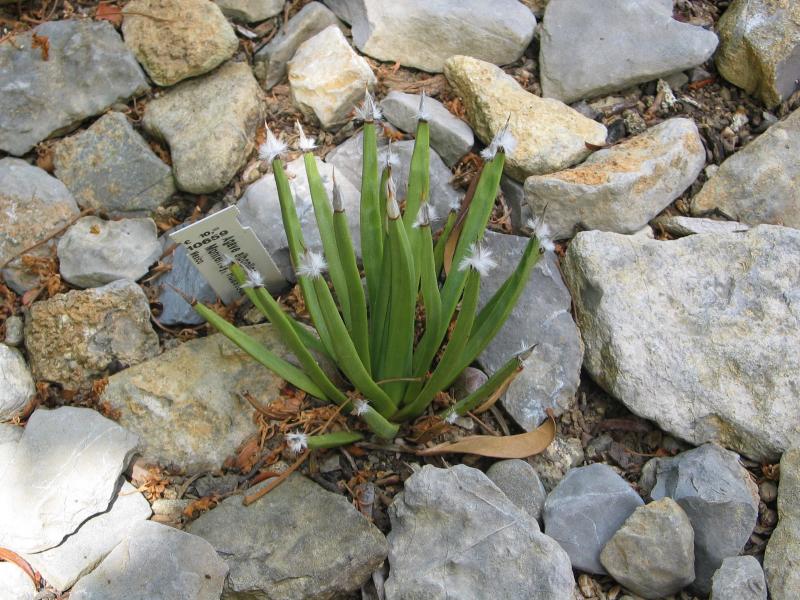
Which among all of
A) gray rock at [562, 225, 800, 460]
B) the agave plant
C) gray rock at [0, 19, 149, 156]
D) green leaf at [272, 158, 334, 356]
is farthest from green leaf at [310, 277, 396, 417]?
gray rock at [0, 19, 149, 156]

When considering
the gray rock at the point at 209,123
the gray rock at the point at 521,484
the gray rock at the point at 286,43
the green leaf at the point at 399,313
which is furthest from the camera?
the gray rock at the point at 286,43

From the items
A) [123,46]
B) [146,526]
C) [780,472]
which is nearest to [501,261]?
[780,472]

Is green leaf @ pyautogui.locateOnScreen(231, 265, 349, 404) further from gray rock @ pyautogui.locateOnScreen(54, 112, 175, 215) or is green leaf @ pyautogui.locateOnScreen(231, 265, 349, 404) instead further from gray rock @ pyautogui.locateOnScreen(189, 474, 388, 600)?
gray rock @ pyautogui.locateOnScreen(54, 112, 175, 215)

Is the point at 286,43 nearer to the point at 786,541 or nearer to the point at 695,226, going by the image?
the point at 695,226

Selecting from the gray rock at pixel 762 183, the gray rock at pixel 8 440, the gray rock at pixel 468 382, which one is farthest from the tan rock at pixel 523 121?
the gray rock at pixel 8 440

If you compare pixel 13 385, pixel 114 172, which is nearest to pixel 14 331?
pixel 13 385

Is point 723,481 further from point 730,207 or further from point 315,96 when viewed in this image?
point 315,96

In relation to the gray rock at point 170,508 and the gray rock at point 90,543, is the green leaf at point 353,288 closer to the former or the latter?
the gray rock at point 170,508
